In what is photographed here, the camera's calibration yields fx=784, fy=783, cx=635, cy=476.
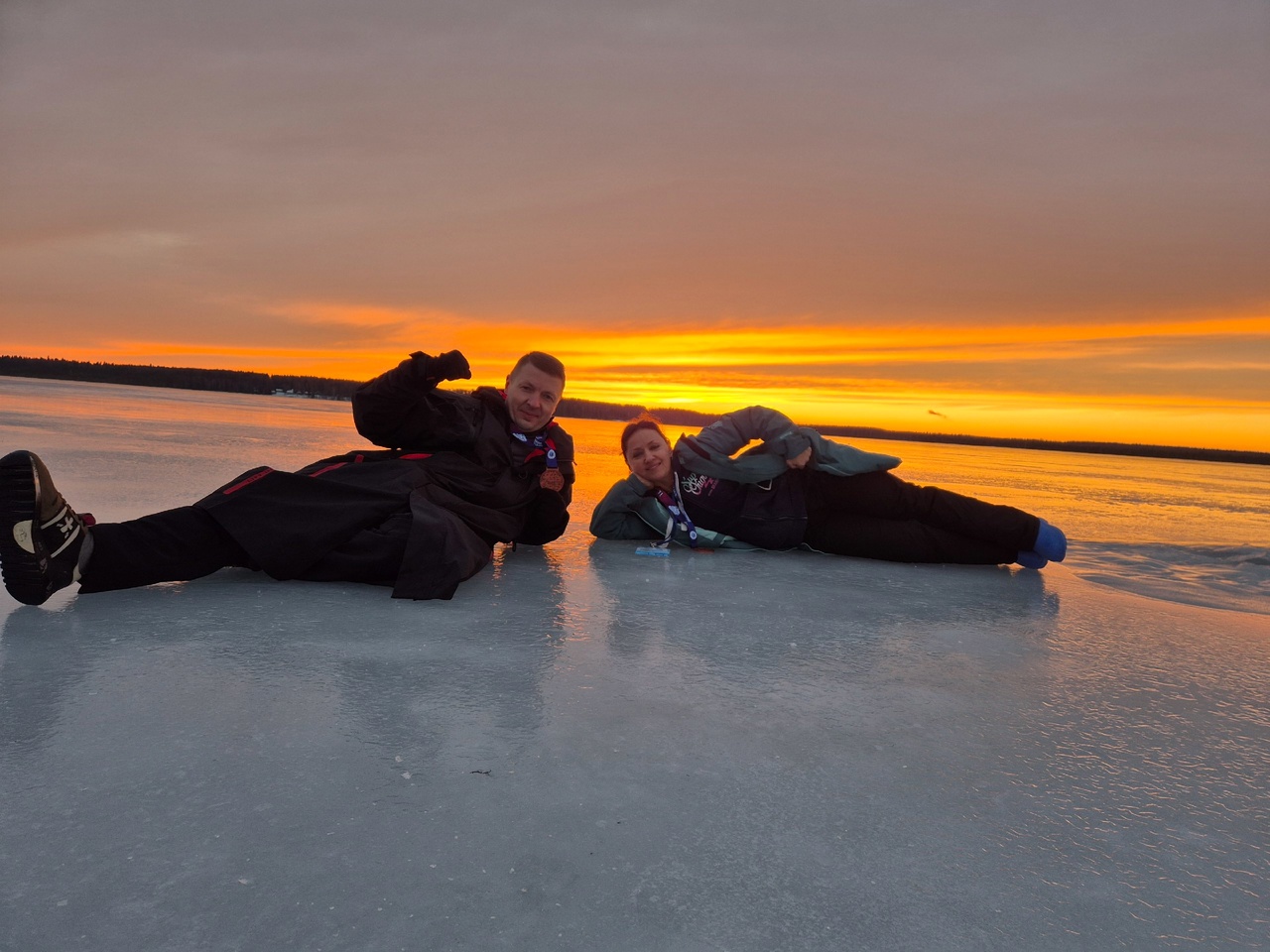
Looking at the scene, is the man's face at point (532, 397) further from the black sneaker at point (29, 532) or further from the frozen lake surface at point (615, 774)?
the black sneaker at point (29, 532)

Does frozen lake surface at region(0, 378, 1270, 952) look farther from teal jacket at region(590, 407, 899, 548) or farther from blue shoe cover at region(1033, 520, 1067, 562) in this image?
teal jacket at region(590, 407, 899, 548)

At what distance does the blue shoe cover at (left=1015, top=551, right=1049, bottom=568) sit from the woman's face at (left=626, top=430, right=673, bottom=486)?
1808 millimetres

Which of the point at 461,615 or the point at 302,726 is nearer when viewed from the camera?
the point at 302,726

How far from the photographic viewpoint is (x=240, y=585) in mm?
2744

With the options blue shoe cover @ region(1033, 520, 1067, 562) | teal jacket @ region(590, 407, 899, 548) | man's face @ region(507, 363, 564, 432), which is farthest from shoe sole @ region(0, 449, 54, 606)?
blue shoe cover @ region(1033, 520, 1067, 562)

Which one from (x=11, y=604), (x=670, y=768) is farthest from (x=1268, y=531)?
(x=11, y=604)

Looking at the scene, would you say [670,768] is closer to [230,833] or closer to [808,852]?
[808,852]

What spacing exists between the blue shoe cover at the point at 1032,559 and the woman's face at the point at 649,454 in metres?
1.81

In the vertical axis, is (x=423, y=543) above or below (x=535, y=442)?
below

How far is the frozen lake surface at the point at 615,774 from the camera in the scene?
104 cm

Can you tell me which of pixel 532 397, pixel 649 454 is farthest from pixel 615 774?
pixel 649 454

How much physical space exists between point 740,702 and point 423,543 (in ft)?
4.49

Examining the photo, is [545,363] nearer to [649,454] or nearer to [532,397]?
[532,397]

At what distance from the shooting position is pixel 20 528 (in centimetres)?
226
